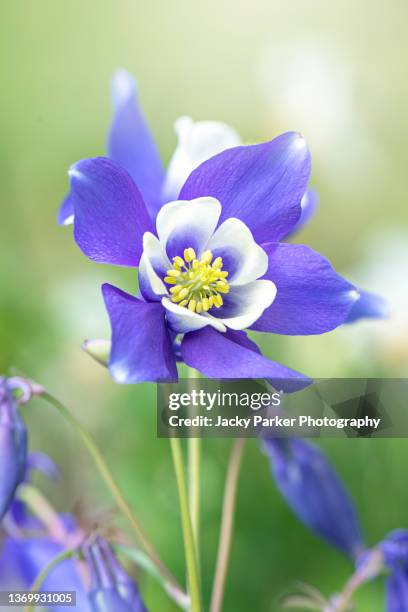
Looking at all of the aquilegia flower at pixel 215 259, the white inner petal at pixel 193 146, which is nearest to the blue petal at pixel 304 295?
the aquilegia flower at pixel 215 259

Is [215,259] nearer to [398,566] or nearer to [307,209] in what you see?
[307,209]

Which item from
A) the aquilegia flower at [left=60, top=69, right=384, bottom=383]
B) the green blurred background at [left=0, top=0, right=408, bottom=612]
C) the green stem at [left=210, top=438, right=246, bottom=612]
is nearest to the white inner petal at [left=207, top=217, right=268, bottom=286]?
the aquilegia flower at [left=60, top=69, right=384, bottom=383]

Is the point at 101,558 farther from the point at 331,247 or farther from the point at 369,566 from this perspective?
the point at 331,247

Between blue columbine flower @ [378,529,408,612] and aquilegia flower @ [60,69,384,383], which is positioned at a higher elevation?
aquilegia flower @ [60,69,384,383]

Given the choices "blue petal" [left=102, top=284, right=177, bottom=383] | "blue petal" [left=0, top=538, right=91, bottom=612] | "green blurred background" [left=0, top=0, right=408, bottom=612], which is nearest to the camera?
"blue petal" [left=102, top=284, right=177, bottom=383]

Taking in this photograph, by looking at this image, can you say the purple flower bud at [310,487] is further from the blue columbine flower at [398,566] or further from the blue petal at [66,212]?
the blue petal at [66,212]

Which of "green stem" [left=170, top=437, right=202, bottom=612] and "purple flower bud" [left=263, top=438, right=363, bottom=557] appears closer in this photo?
"green stem" [left=170, top=437, right=202, bottom=612]

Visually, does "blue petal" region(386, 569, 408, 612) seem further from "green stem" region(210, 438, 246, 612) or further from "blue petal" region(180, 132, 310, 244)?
"blue petal" region(180, 132, 310, 244)

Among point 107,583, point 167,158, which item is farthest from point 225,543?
point 167,158
